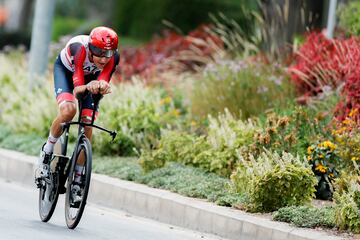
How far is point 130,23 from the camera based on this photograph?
106 feet

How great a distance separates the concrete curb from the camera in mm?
8859

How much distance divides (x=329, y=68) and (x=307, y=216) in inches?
171

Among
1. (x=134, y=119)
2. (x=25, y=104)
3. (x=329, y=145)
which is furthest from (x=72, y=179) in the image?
(x=25, y=104)

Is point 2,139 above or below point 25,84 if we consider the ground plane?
below

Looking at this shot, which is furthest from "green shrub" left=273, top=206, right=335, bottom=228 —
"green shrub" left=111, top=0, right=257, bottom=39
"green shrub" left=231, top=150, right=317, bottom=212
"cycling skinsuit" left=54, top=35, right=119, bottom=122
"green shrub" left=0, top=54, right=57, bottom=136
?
"green shrub" left=111, top=0, right=257, bottom=39

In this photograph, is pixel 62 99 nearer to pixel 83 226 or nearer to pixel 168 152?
pixel 83 226

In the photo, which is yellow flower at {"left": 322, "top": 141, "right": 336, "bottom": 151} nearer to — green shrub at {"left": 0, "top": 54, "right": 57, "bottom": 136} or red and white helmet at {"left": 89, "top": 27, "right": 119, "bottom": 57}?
red and white helmet at {"left": 89, "top": 27, "right": 119, "bottom": 57}

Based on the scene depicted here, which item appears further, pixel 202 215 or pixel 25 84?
pixel 25 84

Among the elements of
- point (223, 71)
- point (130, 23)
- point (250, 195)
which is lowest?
point (250, 195)

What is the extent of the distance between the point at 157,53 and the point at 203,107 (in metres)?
5.17

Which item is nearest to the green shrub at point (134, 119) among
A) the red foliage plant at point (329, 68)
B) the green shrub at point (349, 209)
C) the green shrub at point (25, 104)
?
the green shrub at point (25, 104)

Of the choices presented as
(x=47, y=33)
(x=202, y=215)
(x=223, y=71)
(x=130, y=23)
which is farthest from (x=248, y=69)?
(x=130, y=23)

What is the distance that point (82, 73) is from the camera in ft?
29.9

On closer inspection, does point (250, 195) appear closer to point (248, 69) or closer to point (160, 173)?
point (160, 173)
